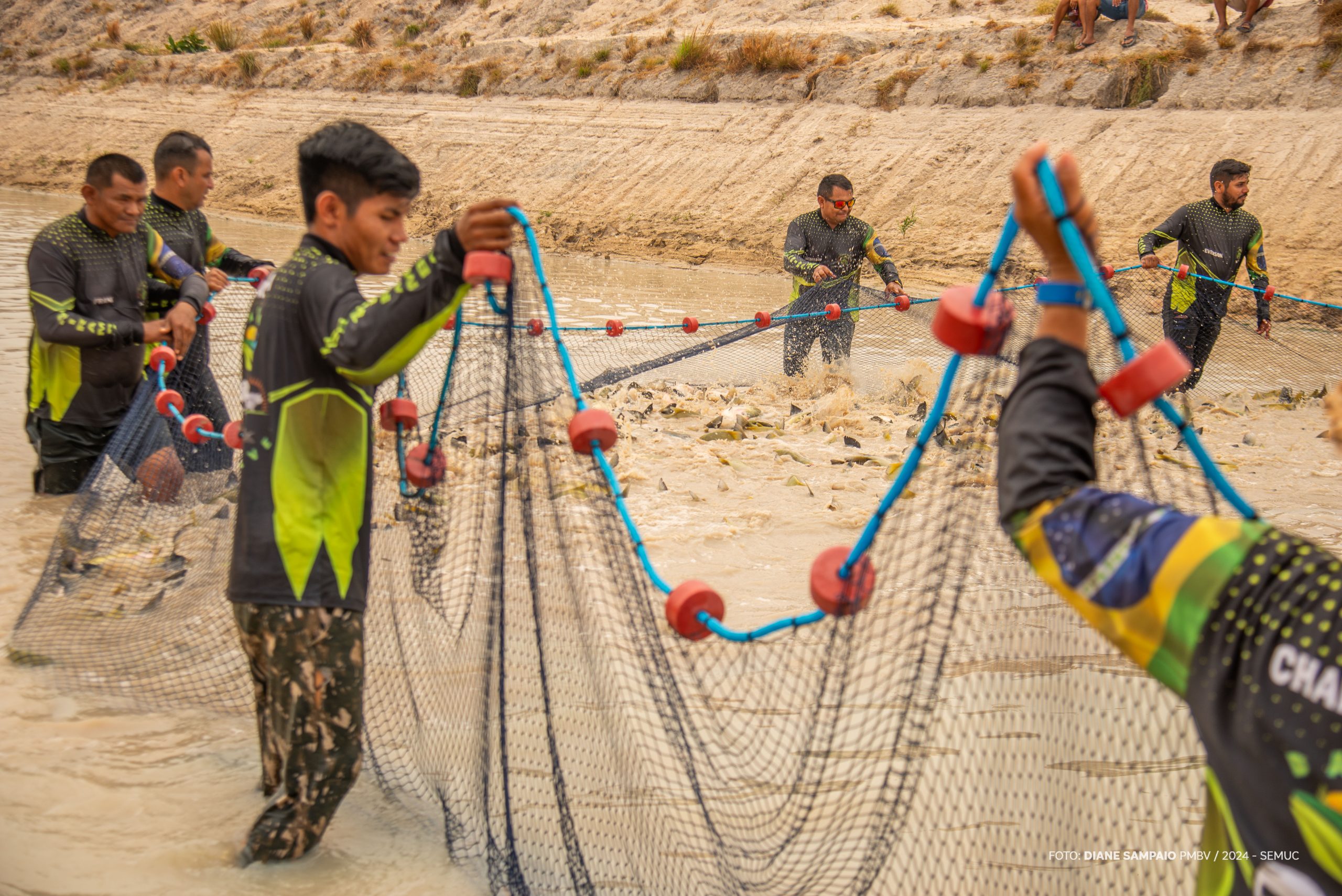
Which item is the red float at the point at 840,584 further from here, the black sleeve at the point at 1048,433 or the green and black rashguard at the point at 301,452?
the green and black rashguard at the point at 301,452

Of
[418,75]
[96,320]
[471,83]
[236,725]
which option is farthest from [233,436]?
[418,75]

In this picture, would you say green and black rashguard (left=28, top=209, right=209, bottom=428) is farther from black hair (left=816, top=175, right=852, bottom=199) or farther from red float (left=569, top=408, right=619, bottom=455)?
black hair (left=816, top=175, right=852, bottom=199)

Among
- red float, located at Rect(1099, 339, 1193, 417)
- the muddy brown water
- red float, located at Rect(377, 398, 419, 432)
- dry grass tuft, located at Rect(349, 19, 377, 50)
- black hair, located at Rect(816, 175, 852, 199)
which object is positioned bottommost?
the muddy brown water

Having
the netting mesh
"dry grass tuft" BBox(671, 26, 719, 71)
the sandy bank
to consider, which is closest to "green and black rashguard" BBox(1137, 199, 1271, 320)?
the netting mesh

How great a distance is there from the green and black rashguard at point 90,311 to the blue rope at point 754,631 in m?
3.38

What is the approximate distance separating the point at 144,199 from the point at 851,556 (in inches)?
162

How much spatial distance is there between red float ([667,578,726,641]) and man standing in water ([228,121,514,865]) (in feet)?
2.40

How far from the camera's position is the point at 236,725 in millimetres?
3258

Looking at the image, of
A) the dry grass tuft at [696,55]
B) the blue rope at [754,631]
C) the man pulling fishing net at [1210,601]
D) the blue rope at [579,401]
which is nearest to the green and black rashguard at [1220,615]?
the man pulling fishing net at [1210,601]

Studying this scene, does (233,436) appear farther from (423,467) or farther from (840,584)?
(840,584)

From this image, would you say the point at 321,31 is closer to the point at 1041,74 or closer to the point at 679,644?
the point at 1041,74

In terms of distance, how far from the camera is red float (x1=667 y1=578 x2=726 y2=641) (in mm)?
2070

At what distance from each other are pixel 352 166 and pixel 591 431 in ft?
2.46

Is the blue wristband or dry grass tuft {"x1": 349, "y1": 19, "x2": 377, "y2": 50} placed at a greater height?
dry grass tuft {"x1": 349, "y1": 19, "x2": 377, "y2": 50}
